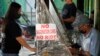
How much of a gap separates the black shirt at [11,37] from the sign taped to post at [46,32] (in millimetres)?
1857

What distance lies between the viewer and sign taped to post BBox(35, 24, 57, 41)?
3.67m

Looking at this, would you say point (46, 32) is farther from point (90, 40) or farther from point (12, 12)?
point (12, 12)

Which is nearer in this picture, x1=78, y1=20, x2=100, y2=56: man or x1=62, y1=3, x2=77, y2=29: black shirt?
x1=78, y1=20, x2=100, y2=56: man

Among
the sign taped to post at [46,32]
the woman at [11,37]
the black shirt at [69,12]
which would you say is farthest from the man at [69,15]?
the sign taped to post at [46,32]

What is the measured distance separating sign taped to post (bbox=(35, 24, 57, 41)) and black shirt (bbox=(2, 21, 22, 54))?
186 cm

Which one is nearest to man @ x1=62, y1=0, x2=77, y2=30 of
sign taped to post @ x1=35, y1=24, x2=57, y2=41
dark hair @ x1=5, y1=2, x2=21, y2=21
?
dark hair @ x1=5, y1=2, x2=21, y2=21

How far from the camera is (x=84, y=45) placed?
5.23 m

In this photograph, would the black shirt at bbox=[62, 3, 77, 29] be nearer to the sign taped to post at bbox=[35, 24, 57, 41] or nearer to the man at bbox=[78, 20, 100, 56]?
the man at bbox=[78, 20, 100, 56]

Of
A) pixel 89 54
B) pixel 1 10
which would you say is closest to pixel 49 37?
pixel 89 54

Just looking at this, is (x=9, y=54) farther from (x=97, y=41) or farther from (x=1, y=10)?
(x=1, y=10)

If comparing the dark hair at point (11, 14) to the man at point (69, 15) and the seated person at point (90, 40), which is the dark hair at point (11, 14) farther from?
the man at point (69, 15)

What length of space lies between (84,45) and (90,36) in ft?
0.63

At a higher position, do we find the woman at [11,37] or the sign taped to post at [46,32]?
the sign taped to post at [46,32]

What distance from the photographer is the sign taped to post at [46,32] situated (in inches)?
144
